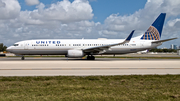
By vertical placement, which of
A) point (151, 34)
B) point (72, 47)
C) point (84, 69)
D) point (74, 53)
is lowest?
point (84, 69)

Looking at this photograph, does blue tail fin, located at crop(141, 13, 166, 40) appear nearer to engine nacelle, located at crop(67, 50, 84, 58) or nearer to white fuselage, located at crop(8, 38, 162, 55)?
white fuselage, located at crop(8, 38, 162, 55)

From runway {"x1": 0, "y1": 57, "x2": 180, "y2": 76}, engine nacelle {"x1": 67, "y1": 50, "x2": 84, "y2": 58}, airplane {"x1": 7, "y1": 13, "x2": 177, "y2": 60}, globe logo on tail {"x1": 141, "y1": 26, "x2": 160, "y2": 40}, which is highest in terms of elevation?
globe logo on tail {"x1": 141, "y1": 26, "x2": 160, "y2": 40}

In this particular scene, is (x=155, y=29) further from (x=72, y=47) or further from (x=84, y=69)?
(x=84, y=69)

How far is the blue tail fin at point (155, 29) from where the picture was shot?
109ft

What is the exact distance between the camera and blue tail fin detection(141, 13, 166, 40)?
3309 centimetres

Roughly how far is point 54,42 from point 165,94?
25885 millimetres

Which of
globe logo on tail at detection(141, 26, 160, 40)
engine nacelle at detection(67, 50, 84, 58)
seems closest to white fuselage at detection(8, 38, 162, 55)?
engine nacelle at detection(67, 50, 84, 58)

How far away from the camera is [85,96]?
231 inches

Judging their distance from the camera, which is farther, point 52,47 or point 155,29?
point 155,29

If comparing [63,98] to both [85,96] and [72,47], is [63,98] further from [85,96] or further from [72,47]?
[72,47]

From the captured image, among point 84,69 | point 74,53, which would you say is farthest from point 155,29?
point 84,69

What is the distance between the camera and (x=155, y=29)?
33.3 m

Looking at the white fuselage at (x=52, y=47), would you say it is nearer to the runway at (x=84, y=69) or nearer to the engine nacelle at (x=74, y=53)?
the engine nacelle at (x=74, y=53)

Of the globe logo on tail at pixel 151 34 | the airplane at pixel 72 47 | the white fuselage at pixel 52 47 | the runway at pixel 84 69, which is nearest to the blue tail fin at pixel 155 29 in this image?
the globe logo on tail at pixel 151 34
